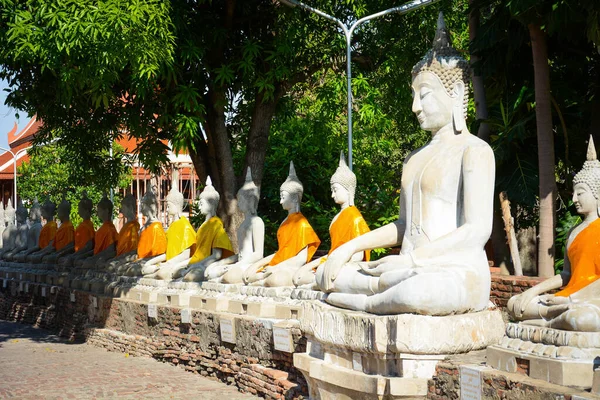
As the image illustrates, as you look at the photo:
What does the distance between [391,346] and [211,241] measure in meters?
6.52

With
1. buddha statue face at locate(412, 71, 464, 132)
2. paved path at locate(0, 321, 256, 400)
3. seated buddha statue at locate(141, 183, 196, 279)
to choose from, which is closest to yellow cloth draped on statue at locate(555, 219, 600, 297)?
buddha statue face at locate(412, 71, 464, 132)

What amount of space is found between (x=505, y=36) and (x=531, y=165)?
1555 mm

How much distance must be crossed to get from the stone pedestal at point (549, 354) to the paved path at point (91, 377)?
4.39 metres

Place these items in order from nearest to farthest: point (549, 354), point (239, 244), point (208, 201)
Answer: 1. point (549, 354)
2. point (239, 244)
3. point (208, 201)

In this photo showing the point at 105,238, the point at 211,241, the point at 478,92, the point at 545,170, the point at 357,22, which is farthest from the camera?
the point at 105,238

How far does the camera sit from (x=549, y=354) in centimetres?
537

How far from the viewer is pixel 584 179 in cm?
642

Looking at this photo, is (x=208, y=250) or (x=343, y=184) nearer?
(x=343, y=184)

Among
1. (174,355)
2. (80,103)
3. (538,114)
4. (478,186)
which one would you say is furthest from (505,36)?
(80,103)

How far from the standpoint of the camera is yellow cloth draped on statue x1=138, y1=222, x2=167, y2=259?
14.6m

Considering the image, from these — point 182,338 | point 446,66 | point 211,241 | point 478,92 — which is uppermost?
point 478,92

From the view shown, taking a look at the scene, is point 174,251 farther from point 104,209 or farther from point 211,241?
point 104,209

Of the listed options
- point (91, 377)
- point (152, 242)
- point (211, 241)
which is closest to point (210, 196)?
point (211, 241)

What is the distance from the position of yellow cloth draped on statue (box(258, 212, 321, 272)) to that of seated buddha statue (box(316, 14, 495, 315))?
125 inches
